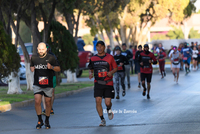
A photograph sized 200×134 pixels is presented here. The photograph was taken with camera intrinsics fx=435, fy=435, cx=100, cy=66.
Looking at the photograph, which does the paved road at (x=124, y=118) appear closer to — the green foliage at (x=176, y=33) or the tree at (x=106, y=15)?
the tree at (x=106, y=15)

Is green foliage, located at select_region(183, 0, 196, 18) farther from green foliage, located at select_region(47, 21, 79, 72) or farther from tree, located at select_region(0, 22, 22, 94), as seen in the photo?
tree, located at select_region(0, 22, 22, 94)

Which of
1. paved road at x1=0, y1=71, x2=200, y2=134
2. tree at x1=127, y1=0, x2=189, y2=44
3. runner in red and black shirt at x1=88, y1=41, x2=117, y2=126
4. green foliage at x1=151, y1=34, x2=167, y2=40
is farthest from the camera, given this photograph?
green foliage at x1=151, y1=34, x2=167, y2=40

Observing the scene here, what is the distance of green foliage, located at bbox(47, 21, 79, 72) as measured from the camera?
803 inches

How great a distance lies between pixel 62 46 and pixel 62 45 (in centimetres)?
5

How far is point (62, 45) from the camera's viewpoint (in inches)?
814

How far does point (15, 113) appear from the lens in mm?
12297

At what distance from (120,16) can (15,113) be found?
80.3 feet

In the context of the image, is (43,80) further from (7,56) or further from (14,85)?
(14,85)

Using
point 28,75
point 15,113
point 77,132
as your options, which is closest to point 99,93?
point 77,132

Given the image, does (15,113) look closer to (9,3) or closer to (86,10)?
(9,3)

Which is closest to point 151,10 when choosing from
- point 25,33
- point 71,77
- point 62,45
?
point 71,77

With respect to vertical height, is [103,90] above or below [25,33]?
below

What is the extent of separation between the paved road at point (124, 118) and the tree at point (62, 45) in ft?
20.2

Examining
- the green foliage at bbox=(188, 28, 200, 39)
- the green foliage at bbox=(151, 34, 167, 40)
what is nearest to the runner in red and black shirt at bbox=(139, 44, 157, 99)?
the green foliage at bbox=(151, 34, 167, 40)
